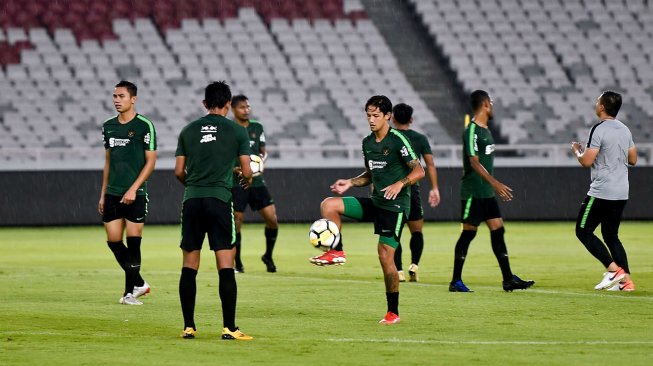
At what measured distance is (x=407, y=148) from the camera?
36.5 ft

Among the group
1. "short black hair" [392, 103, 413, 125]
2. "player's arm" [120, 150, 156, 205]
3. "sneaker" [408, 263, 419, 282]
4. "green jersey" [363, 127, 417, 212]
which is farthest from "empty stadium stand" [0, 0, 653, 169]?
"green jersey" [363, 127, 417, 212]

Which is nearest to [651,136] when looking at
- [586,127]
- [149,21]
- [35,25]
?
[586,127]

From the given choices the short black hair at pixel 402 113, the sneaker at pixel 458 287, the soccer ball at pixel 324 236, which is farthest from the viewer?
the short black hair at pixel 402 113

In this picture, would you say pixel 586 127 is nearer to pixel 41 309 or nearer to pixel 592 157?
pixel 592 157

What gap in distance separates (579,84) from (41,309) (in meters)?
25.3

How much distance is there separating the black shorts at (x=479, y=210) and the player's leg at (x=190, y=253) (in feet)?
15.3

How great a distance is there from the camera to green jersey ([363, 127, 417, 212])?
11.1 m

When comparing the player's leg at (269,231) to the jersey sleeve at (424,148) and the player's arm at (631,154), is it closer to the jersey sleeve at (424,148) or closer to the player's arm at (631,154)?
the jersey sleeve at (424,148)

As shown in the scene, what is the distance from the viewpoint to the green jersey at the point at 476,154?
13656 mm

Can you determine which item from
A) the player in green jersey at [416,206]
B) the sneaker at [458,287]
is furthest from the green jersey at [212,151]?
the player in green jersey at [416,206]

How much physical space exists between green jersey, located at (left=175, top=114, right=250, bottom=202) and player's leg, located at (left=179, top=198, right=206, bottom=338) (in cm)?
11

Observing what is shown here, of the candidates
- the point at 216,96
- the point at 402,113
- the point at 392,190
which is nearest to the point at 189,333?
the point at 216,96

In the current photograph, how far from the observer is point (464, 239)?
13930 mm

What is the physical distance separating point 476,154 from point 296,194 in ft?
46.4
